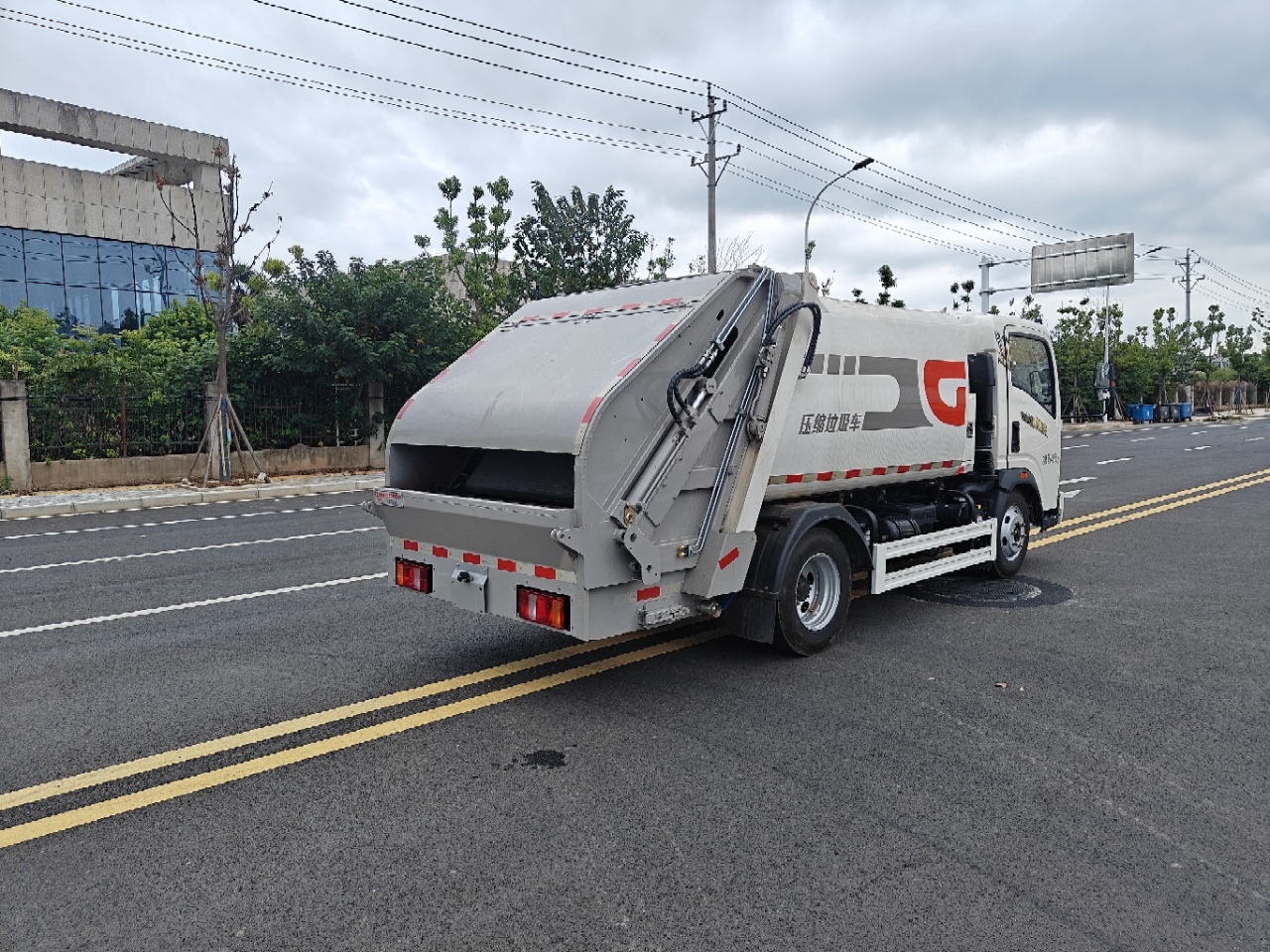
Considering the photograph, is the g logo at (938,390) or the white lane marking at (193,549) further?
the white lane marking at (193,549)

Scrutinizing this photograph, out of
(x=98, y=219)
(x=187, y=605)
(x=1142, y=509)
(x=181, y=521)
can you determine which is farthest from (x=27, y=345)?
(x=1142, y=509)

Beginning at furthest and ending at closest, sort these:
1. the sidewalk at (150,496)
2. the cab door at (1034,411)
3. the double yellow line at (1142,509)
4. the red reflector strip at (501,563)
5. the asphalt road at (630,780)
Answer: the sidewalk at (150,496)
the double yellow line at (1142,509)
the cab door at (1034,411)
the red reflector strip at (501,563)
the asphalt road at (630,780)

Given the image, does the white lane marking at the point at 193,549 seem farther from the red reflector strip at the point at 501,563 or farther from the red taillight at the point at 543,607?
the red taillight at the point at 543,607

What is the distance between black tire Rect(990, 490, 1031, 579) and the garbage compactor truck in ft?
3.62

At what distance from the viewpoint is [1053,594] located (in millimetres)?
7754

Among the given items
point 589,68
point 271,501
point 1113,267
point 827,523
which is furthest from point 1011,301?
point 827,523

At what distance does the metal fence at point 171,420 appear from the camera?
17.4m

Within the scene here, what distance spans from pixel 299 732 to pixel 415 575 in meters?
1.33

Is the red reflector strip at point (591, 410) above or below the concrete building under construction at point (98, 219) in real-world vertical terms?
below

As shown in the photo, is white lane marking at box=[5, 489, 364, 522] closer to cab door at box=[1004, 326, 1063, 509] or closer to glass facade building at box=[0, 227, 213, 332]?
cab door at box=[1004, 326, 1063, 509]

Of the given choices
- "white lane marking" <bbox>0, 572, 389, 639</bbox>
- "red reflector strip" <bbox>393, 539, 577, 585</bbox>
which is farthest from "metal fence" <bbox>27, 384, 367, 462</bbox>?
"red reflector strip" <bbox>393, 539, 577, 585</bbox>

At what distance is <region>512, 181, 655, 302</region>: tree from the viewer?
96.0ft

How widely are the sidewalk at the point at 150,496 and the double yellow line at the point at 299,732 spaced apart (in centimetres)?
960

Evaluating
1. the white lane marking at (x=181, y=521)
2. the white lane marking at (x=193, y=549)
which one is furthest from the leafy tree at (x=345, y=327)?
the white lane marking at (x=193, y=549)
